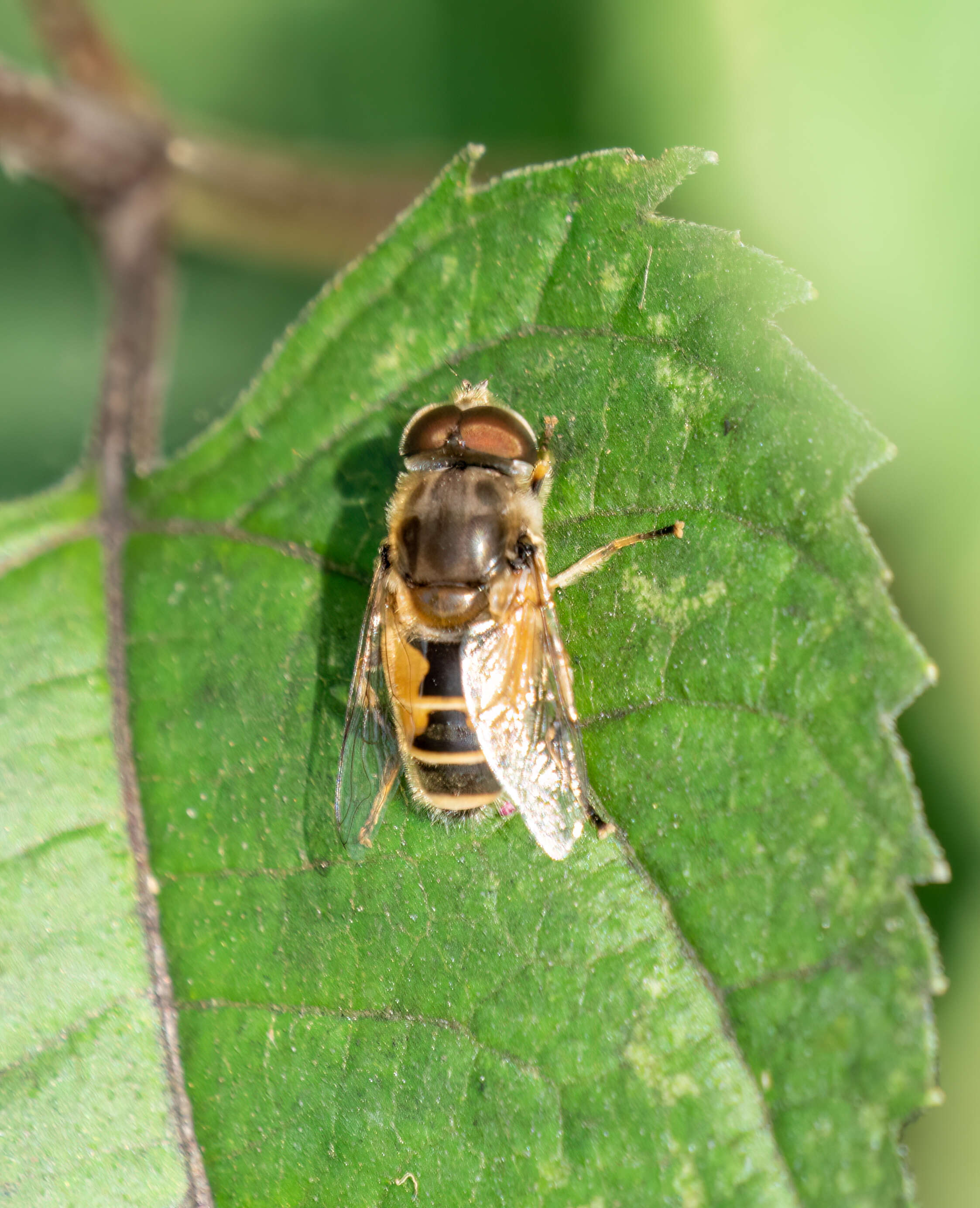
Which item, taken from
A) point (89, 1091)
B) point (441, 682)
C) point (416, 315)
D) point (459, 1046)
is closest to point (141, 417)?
point (416, 315)

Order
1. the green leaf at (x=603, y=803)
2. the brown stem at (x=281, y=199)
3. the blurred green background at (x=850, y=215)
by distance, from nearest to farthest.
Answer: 1. the green leaf at (x=603, y=803)
2. the blurred green background at (x=850, y=215)
3. the brown stem at (x=281, y=199)

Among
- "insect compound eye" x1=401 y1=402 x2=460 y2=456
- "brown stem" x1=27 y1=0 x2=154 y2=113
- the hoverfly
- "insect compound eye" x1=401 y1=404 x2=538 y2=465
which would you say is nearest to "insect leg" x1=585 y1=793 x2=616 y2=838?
the hoverfly

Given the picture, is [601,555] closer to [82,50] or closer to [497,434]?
[497,434]

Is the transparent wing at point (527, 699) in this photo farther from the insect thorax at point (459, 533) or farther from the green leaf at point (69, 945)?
the green leaf at point (69, 945)

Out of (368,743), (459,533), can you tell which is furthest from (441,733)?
(459,533)

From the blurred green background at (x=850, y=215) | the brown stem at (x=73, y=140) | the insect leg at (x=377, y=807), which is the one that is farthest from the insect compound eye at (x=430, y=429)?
the brown stem at (x=73, y=140)

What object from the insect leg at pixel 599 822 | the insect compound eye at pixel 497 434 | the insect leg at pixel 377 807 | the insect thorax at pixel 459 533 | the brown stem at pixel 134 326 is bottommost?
the insect leg at pixel 599 822
